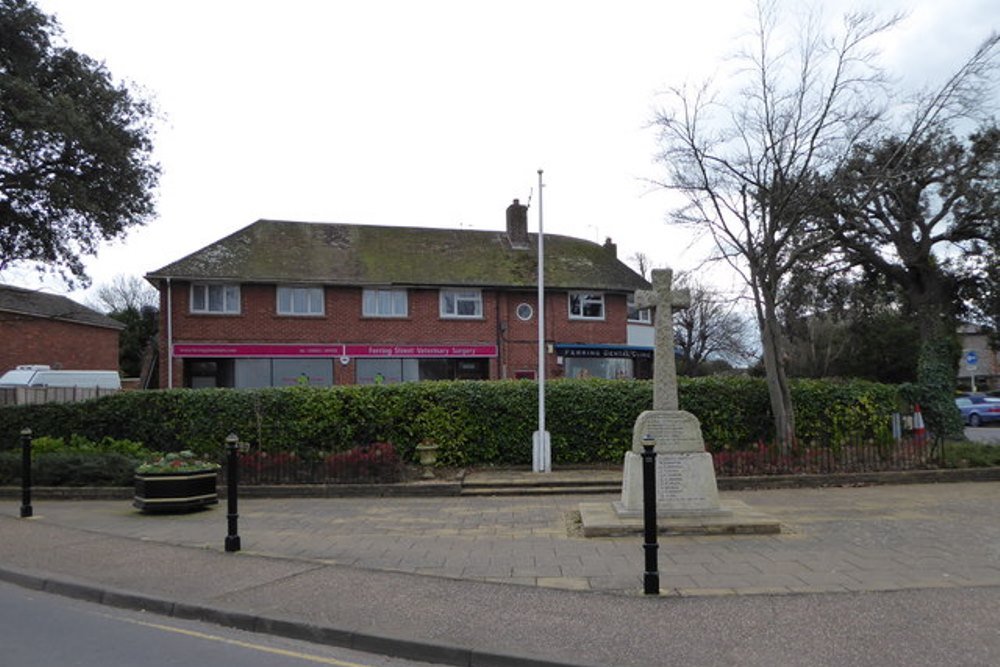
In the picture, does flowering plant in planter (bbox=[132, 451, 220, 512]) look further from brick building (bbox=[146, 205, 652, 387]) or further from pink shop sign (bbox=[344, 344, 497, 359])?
pink shop sign (bbox=[344, 344, 497, 359])

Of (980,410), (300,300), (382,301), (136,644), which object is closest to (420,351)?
(382,301)

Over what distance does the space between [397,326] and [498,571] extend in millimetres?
22604

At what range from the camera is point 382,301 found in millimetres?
29359

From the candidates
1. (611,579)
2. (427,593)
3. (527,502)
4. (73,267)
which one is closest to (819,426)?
(527,502)

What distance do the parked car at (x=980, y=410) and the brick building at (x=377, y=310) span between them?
14.5 meters

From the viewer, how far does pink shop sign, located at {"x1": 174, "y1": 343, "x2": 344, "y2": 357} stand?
2747cm

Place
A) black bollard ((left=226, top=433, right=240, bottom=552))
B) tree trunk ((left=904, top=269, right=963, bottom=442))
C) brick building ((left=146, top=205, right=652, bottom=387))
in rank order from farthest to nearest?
brick building ((left=146, top=205, right=652, bottom=387)), tree trunk ((left=904, top=269, right=963, bottom=442)), black bollard ((left=226, top=433, right=240, bottom=552))

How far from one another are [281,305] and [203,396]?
45.4 ft

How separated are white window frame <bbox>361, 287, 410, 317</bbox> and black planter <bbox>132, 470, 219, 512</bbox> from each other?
1827 centimetres

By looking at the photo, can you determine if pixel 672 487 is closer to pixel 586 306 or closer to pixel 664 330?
pixel 664 330

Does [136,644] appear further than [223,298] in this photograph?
No

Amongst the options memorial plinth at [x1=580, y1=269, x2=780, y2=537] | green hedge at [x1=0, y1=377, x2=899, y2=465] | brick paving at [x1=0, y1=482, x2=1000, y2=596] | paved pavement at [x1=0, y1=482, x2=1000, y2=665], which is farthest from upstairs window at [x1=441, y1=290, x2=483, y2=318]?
memorial plinth at [x1=580, y1=269, x2=780, y2=537]

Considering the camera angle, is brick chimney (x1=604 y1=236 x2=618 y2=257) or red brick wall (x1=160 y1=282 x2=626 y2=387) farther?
brick chimney (x1=604 y1=236 x2=618 y2=257)

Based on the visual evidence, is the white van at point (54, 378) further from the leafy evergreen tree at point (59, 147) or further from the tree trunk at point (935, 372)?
the tree trunk at point (935, 372)
